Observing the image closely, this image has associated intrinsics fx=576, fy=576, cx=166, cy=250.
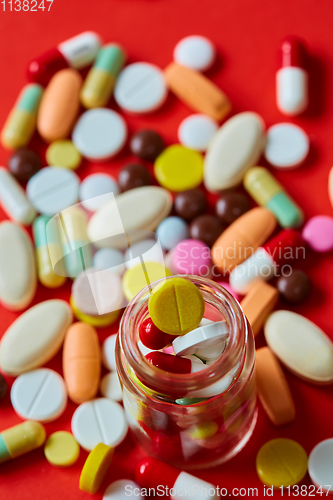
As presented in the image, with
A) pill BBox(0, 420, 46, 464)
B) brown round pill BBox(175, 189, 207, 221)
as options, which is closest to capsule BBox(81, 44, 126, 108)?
brown round pill BBox(175, 189, 207, 221)

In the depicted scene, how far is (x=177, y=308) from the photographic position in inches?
36.2

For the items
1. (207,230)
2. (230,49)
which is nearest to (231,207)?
(207,230)

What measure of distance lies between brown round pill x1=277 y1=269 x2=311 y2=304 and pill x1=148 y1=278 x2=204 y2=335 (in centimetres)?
40

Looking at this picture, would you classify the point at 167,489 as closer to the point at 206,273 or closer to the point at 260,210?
the point at 206,273

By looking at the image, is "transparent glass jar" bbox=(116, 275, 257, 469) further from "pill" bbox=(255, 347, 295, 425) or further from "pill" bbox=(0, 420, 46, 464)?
"pill" bbox=(0, 420, 46, 464)

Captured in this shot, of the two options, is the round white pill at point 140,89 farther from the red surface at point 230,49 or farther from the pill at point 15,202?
the pill at point 15,202

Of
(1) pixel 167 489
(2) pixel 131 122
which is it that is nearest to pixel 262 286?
(1) pixel 167 489

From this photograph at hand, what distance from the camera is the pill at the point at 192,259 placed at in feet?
4.27

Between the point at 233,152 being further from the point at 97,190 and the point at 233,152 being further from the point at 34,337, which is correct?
the point at 34,337

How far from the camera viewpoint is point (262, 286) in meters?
1.26

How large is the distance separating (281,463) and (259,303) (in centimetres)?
32

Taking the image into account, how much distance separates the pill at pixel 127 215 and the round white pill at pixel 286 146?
29cm

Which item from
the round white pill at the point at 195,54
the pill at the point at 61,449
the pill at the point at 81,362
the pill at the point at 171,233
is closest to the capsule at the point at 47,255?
the pill at the point at 81,362

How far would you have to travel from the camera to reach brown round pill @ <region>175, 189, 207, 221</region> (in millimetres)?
1373
